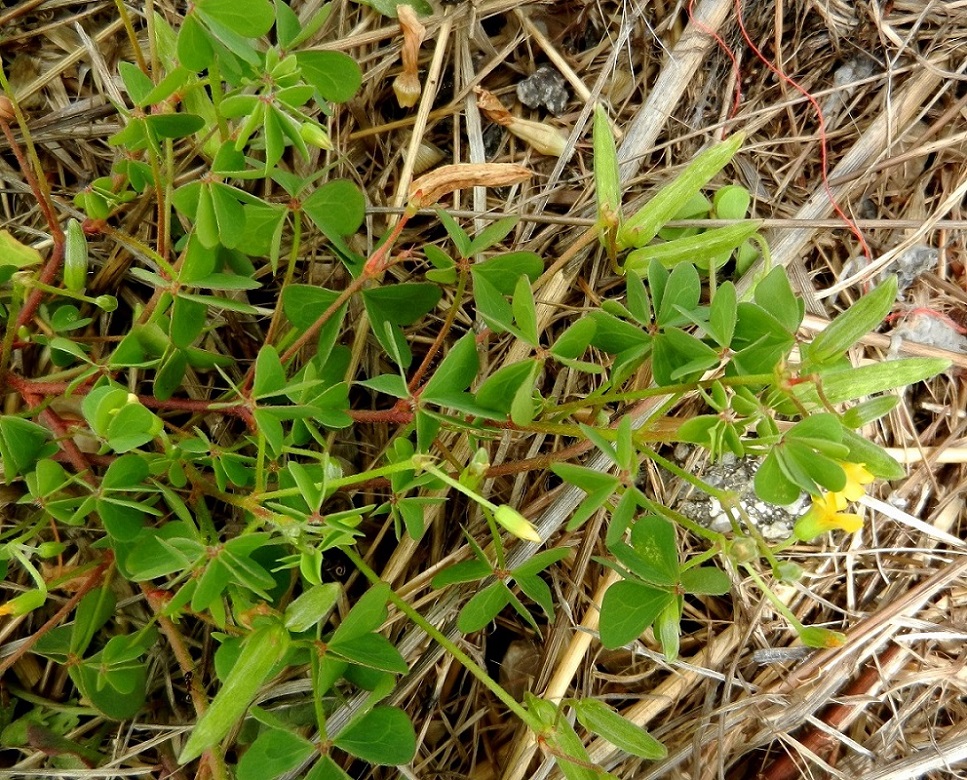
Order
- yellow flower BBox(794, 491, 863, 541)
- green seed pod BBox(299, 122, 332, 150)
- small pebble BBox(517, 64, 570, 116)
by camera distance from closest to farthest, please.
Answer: yellow flower BBox(794, 491, 863, 541) → green seed pod BBox(299, 122, 332, 150) → small pebble BBox(517, 64, 570, 116)

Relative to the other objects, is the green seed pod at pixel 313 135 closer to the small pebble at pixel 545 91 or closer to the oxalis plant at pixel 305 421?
the oxalis plant at pixel 305 421

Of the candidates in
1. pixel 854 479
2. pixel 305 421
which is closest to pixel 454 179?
pixel 305 421

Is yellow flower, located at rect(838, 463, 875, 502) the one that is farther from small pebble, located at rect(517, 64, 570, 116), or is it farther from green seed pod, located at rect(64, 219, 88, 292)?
green seed pod, located at rect(64, 219, 88, 292)

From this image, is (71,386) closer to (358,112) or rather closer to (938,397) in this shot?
(358,112)

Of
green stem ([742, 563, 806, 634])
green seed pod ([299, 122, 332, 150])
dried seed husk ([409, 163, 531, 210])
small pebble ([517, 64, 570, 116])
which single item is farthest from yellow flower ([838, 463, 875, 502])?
small pebble ([517, 64, 570, 116])

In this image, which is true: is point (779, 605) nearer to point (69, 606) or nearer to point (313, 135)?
point (313, 135)

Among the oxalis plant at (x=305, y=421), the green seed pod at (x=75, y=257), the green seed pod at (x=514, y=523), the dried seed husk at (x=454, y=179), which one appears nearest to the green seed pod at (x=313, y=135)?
the oxalis plant at (x=305, y=421)

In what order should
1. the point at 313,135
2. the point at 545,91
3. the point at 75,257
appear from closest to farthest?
1. the point at 313,135
2. the point at 75,257
3. the point at 545,91

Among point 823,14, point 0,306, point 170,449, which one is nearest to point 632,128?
point 823,14
